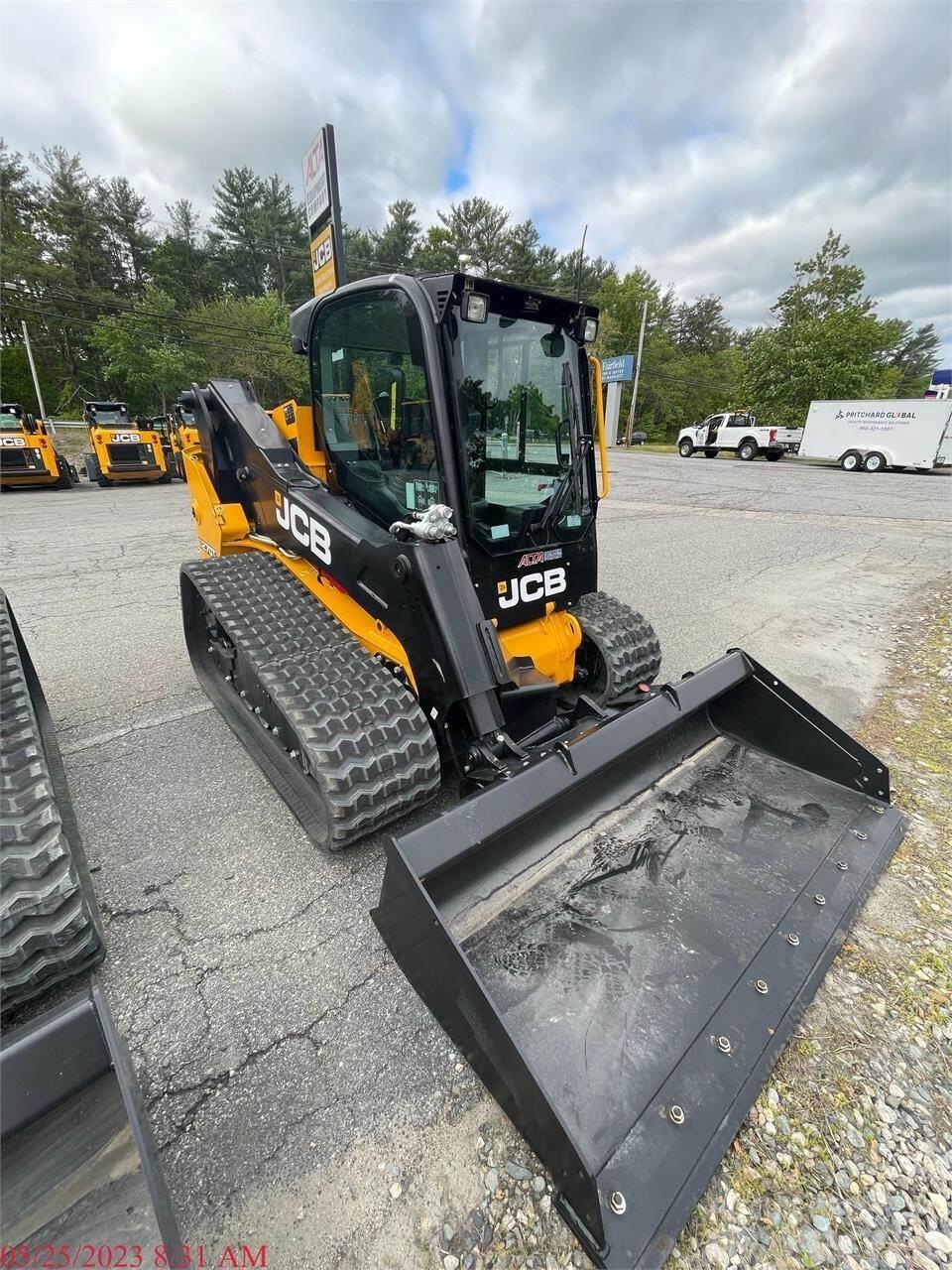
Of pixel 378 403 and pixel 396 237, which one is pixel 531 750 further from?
pixel 396 237

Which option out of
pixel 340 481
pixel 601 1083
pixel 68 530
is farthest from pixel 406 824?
pixel 68 530

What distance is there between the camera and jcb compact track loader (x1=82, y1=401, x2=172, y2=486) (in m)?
15.1

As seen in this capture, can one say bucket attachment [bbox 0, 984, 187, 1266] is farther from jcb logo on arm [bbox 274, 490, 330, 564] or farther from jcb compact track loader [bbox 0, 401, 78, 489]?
jcb compact track loader [bbox 0, 401, 78, 489]

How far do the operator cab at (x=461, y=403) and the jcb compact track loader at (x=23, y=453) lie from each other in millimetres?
15015

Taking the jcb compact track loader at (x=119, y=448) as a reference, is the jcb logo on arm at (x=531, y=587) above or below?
below

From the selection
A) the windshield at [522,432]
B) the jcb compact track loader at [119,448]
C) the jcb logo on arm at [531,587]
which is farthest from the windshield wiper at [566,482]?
the jcb compact track loader at [119,448]

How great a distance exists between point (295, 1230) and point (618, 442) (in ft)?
147

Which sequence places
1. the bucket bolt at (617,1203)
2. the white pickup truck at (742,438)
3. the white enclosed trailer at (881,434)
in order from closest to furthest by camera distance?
the bucket bolt at (617,1203) < the white enclosed trailer at (881,434) < the white pickup truck at (742,438)

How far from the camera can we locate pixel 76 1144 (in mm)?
1136

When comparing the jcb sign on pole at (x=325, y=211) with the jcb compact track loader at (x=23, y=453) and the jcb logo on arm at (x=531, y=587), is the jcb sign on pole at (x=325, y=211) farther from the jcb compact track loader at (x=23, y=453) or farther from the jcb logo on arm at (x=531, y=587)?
the jcb compact track loader at (x=23, y=453)

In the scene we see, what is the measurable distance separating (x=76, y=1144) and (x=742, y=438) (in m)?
33.7

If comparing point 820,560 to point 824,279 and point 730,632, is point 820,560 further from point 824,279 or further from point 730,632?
point 824,279

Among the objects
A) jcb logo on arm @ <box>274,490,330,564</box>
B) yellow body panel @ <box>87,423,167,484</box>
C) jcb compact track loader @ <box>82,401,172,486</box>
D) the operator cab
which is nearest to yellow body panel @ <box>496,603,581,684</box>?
the operator cab

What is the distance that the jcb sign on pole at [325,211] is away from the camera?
769cm
